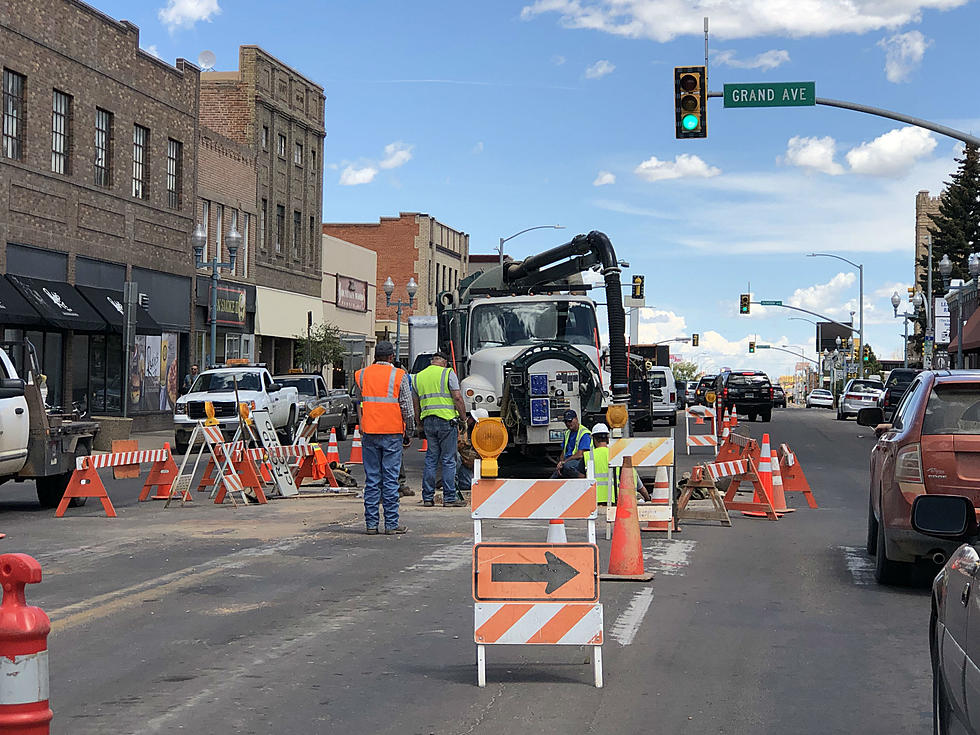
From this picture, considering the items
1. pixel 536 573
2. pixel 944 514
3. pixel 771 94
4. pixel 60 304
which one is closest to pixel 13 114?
pixel 60 304

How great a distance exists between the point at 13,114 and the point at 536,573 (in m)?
28.3

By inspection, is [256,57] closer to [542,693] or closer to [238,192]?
[238,192]

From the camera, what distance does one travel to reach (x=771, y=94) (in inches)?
870

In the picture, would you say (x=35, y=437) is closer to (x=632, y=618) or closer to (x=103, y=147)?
(x=632, y=618)

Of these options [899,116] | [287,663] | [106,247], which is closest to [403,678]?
[287,663]

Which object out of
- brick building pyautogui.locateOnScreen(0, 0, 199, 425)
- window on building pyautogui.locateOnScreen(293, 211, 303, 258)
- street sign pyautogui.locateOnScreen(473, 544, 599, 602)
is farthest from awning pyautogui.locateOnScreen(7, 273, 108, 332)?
street sign pyautogui.locateOnScreen(473, 544, 599, 602)

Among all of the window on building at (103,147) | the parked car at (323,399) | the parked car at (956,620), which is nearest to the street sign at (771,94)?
the parked car at (323,399)

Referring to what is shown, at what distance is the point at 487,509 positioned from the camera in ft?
24.8

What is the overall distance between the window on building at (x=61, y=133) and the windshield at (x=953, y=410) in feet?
92.7

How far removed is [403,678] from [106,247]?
3157 centimetres

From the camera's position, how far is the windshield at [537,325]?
21391mm

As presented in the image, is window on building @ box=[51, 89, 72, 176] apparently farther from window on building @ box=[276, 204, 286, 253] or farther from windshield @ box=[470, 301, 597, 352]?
windshield @ box=[470, 301, 597, 352]

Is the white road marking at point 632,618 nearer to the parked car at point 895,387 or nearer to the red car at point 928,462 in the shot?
the red car at point 928,462

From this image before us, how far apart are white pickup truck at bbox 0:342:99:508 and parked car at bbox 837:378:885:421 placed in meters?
44.0
